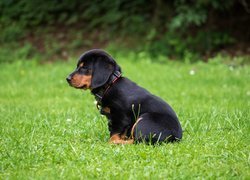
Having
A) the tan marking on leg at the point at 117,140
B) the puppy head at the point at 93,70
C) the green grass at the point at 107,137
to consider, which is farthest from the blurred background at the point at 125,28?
the tan marking on leg at the point at 117,140

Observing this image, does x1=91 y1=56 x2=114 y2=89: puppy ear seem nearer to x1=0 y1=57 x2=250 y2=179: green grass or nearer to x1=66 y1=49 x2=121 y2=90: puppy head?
x1=66 y1=49 x2=121 y2=90: puppy head

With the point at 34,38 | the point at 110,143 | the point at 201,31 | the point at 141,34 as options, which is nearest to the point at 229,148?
the point at 110,143

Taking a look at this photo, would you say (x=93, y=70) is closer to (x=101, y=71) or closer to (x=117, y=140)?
(x=101, y=71)

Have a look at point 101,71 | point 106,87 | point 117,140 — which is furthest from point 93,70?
point 117,140

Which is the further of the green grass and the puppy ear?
the puppy ear

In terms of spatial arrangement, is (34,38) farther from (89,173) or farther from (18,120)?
(89,173)

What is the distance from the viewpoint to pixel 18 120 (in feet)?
22.4

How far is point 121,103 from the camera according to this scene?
5.56 m

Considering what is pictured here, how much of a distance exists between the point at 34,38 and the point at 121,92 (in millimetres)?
12338

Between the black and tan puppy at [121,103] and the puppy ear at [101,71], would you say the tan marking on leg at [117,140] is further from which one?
the puppy ear at [101,71]

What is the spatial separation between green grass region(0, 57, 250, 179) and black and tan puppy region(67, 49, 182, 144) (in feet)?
0.74

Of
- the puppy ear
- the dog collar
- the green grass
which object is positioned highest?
the puppy ear

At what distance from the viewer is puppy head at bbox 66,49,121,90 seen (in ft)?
18.2

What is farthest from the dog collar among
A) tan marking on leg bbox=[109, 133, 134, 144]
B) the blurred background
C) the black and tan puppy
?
the blurred background
